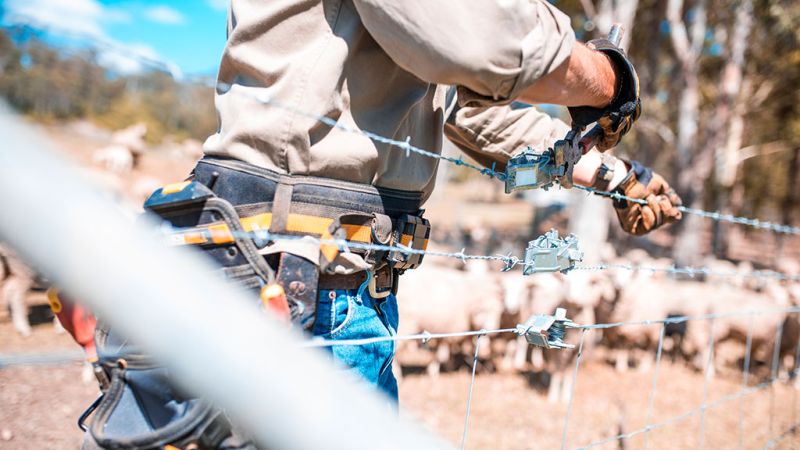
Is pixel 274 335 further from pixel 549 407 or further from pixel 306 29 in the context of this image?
pixel 549 407

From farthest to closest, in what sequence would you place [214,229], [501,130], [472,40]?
1. [501,130]
2. [214,229]
3. [472,40]

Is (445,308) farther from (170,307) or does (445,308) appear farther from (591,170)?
(170,307)

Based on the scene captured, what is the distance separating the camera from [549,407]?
6.09 meters

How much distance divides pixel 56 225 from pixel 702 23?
550 inches

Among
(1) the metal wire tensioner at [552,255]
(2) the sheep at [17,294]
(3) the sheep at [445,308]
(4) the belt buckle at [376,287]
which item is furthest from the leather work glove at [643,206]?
(2) the sheep at [17,294]

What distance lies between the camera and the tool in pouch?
1.51 metres

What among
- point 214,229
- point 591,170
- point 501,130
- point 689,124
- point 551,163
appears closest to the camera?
point 214,229

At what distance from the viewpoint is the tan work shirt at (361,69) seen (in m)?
1.08

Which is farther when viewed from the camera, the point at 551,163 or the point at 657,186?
the point at 657,186

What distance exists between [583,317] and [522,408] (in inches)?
50.5

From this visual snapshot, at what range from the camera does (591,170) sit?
6.24 ft

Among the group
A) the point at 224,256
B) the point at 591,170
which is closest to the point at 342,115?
the point at 224,256

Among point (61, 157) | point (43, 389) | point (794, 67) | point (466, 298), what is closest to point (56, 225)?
point (61, 157)

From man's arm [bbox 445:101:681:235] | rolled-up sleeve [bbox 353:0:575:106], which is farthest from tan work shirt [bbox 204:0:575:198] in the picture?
man's arm [bbox 445:101:681:235]
